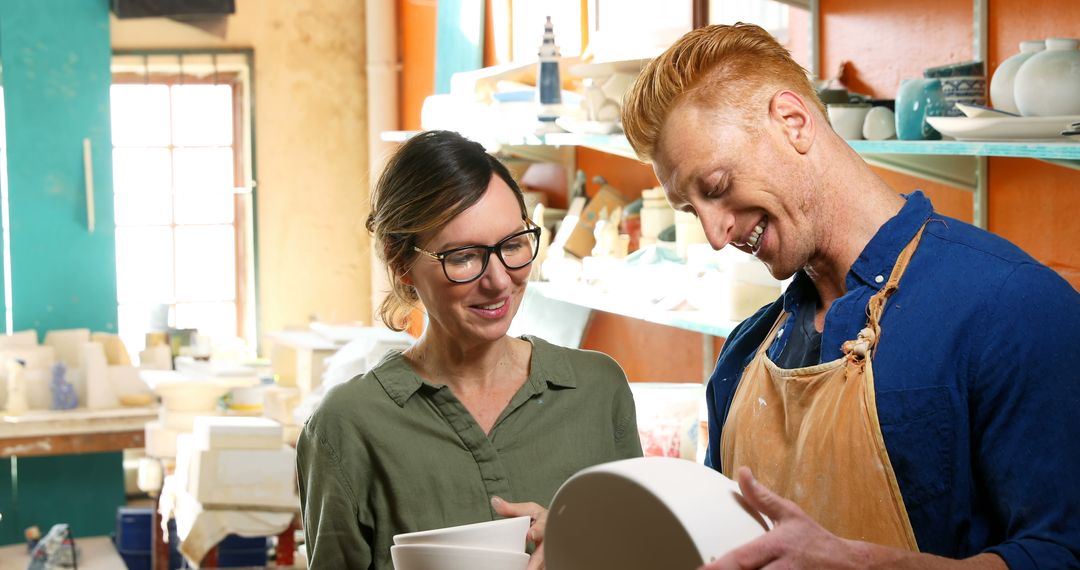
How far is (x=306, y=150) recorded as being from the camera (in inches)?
302

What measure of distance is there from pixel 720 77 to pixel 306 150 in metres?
6.38

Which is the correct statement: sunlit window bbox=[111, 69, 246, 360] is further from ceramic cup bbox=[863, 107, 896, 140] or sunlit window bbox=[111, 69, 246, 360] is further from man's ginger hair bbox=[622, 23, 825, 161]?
man's ginger hair bbox=[622, 23, 825, 161]

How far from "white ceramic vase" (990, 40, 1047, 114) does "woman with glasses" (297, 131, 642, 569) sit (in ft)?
2.83

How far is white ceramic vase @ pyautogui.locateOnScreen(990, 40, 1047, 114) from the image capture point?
212cm

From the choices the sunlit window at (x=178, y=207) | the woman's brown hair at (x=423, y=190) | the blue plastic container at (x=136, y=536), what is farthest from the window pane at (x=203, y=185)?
the woman's brown hair at (x=423, y=190)

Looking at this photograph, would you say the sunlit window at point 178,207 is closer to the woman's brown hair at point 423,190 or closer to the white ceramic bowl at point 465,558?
the woman's brown hair at point 423,190

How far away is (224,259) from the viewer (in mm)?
7816

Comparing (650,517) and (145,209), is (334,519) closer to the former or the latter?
(650,517)

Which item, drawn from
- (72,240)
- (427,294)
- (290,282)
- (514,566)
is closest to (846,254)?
(514,566)

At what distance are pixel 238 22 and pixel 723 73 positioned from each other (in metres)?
6.44

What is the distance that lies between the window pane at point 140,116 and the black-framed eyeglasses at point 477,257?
6126 mm

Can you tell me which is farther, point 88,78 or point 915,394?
point 88,78

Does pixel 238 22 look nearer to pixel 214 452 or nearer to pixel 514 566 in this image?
pixel 214 452

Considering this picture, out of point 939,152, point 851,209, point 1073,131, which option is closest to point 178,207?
point 939,152
